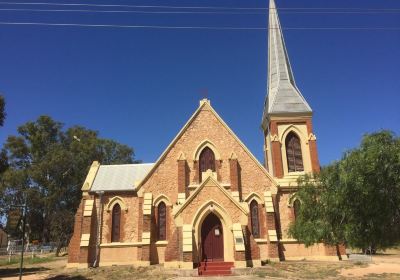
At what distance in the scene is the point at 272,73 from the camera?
33875mm

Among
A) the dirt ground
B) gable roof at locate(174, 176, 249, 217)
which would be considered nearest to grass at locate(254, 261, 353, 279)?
the dirt ground

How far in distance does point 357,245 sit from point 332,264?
403 inches

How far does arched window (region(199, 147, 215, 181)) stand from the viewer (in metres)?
27.1

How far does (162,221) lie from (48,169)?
31.9 metres

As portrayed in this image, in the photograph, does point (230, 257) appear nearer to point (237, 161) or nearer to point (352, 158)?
point (237, 161)

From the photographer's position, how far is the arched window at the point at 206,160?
27.1 meters

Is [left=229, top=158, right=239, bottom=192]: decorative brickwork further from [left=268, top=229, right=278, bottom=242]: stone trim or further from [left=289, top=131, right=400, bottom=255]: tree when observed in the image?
[left=289, top=131, right=400, bottom=255]: tree

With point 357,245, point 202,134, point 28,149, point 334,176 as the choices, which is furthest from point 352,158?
point 28,149

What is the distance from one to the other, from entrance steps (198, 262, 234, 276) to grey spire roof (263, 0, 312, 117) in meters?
13.5

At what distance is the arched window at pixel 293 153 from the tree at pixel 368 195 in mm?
13795

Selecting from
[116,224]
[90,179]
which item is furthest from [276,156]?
[90,179]

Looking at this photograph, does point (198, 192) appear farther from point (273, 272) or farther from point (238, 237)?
point (273, 272)

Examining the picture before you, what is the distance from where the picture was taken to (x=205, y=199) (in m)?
22.9

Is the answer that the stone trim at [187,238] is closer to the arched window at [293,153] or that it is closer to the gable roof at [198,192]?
the gable roof at [198,192]
